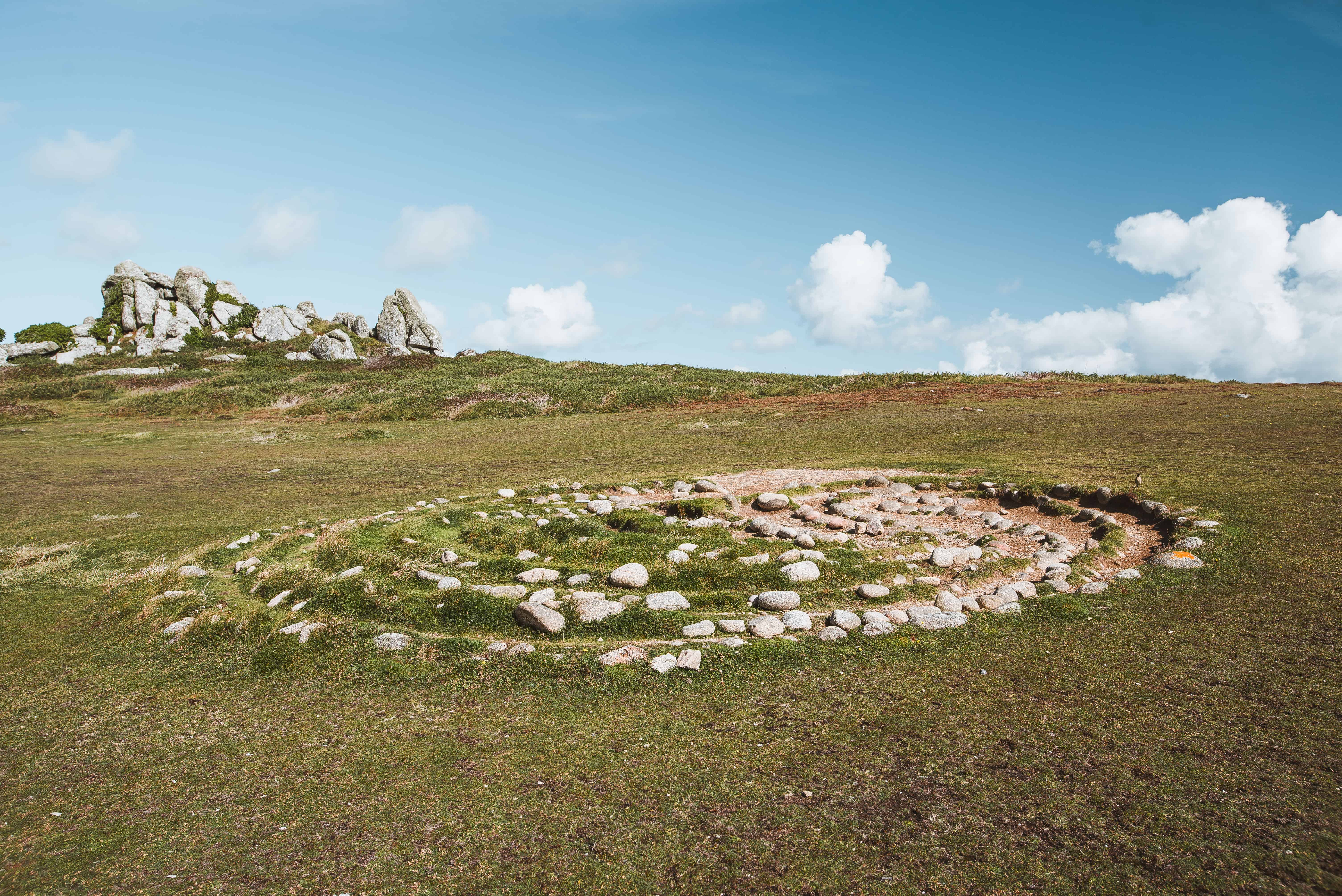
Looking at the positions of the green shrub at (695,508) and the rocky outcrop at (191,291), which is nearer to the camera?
the green shrub at (695,508)

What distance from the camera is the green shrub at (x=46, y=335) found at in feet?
224

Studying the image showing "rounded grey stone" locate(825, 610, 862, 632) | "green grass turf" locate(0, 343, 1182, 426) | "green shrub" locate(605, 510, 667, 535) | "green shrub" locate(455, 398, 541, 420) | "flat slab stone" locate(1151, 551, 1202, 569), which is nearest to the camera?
"rounded grey stone" locate(825, 610, 862, 632)

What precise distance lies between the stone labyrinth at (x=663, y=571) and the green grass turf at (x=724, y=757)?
45 cm

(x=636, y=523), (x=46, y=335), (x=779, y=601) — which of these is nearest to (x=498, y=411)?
(x=636, y=523)

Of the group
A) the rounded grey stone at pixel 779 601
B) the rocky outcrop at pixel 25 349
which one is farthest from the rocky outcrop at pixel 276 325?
the rounded grey stone at pixel 779 601

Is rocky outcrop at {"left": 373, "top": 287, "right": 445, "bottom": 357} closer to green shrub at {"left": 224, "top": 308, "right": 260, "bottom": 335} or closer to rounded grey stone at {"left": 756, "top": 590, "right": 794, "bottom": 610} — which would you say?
green shrub at {"left": 224, "top": 308, "right": 260, "bottom": 335}

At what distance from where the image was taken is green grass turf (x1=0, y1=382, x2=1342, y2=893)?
14.5 feet

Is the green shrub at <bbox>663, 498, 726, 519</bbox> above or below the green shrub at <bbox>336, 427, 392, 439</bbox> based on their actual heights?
above

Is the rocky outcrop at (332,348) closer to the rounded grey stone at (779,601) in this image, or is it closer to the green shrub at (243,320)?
the green shrub at (243,320)

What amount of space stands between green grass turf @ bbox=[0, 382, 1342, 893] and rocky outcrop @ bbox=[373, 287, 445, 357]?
7089cm

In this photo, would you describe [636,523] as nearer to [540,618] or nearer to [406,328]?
[540,618]

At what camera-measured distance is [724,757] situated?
5.70 m

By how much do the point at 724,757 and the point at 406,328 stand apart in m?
81.2

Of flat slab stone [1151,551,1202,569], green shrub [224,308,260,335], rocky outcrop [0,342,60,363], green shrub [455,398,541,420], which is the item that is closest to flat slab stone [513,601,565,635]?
flat slab stone [1151,551,1202,569]
